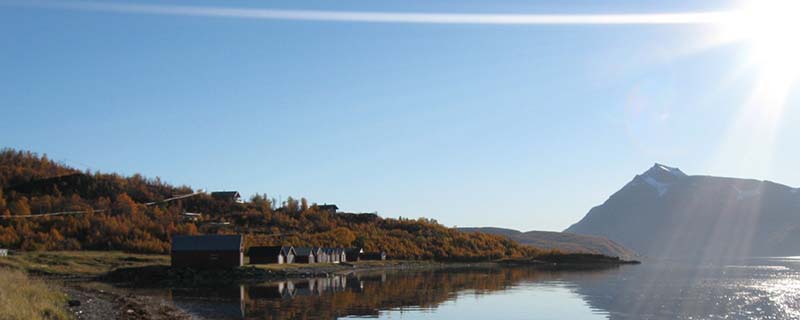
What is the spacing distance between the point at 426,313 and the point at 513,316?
549 centimetres

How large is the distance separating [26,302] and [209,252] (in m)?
56.7

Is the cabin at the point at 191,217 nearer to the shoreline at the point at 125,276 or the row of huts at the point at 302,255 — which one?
the row of huts at the point at 302,255

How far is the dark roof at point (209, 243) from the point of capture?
287 feet

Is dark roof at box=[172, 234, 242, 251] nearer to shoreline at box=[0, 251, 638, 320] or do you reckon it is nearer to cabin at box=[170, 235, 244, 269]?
cabin at box=[170, 235, 244, 269]

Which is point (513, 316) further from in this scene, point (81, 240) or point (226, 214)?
point (226, 214)

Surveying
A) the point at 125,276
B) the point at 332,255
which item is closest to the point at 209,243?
the point at 125,276

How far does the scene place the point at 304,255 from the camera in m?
113

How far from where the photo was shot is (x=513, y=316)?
47500 mm

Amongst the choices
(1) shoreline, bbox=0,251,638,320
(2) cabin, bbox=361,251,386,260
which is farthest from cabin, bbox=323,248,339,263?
(2) cabin, bbox=361,251,386,260

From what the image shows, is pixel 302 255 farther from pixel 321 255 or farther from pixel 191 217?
pixel 191 217

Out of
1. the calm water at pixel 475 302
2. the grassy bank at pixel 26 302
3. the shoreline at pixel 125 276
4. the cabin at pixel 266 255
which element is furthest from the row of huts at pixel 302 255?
the grassy bank at pixel 26 302

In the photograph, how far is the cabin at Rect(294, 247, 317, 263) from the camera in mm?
111375

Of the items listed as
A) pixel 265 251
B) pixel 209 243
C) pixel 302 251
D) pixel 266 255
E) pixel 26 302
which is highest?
pixel 209 243

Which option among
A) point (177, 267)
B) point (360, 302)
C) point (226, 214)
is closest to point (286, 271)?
point (177, 267)
